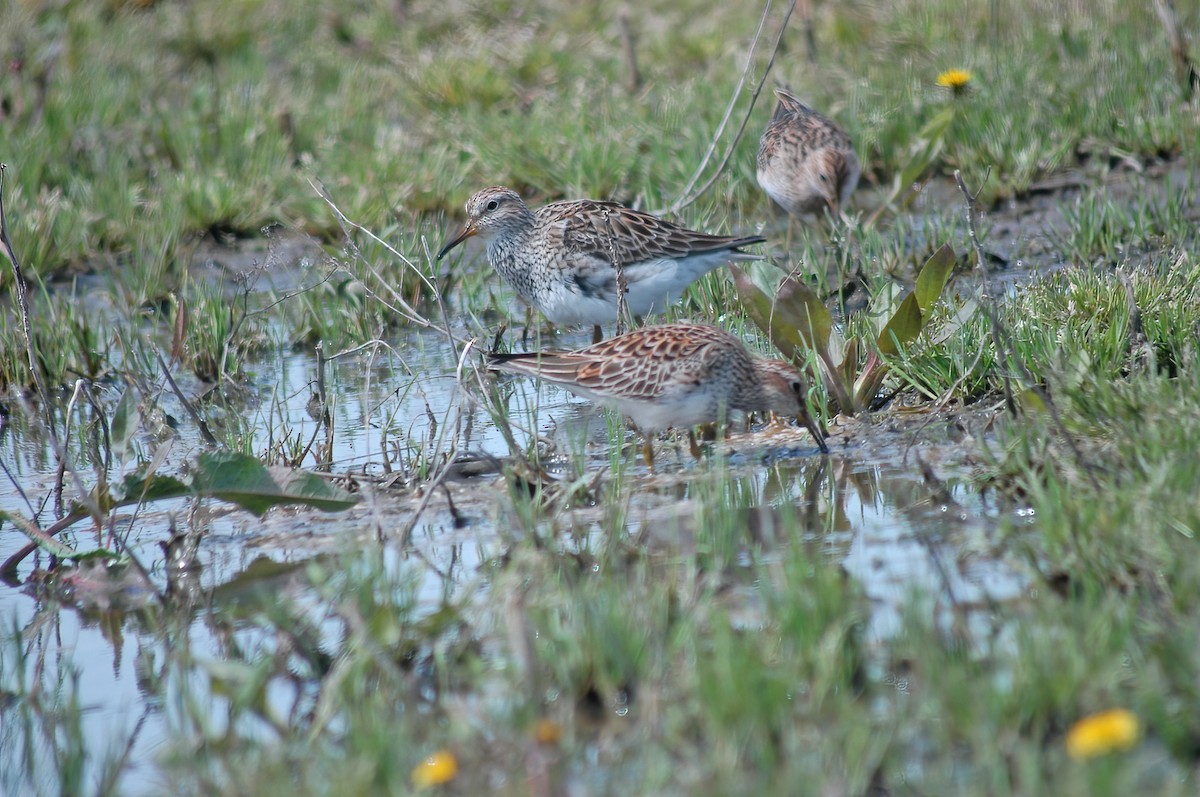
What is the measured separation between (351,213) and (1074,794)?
7.37 m

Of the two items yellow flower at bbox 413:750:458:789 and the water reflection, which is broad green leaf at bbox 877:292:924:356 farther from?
yellow flower at bbox 413:750:458:789

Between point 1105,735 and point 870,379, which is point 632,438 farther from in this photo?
point 1105,735

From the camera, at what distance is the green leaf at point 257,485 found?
5.33m

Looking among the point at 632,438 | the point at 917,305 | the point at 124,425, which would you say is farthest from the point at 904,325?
the point at 124,425

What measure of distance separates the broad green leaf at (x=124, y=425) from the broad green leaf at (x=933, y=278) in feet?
11.2

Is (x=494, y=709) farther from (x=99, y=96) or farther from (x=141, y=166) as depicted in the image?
(x=99, y=96)

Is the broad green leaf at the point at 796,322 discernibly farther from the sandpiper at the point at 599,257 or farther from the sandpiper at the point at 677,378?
the sandpiper at the point at 599,257

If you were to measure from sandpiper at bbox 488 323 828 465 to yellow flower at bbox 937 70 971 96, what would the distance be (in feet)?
14.5

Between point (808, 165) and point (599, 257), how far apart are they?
1921 millimetres

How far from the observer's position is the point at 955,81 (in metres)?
10.0

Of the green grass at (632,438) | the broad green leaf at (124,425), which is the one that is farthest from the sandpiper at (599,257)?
the broad green leaf at (124,425)

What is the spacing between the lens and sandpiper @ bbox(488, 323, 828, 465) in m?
6.13

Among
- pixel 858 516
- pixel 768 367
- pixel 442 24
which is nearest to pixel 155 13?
pixel 442 24

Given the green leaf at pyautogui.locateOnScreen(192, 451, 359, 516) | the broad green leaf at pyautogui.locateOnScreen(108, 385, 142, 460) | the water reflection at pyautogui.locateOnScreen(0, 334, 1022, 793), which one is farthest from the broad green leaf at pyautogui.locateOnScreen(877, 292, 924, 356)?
the broad green leaf at pyautogui.locateOnScreen(108, 385, 142, 460)
